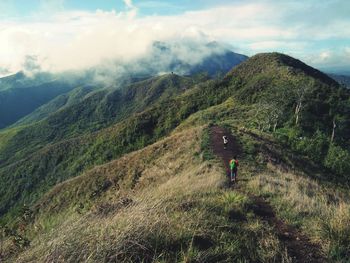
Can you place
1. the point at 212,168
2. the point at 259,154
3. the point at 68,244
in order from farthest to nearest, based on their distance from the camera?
the point at 259,154 → the point at 212,168 → the point at 68,244

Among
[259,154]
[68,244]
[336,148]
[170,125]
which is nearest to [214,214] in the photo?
[68,244]

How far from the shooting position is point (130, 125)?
400ft

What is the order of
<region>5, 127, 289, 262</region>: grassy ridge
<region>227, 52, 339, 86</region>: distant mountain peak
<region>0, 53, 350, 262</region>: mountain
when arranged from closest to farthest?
1. <region>5, 127, 289, 262</region>: grassy ridge
2. <region>0, 53, 350, 262</region>: mountain
3. <region>227, 52, 339, 86</region>: distant mountain peak

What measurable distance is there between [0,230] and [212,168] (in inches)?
591

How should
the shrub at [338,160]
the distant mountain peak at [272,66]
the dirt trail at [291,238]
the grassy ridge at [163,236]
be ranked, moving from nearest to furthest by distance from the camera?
the grassy ridge at [163,236], the dirt trail at [291,238], the shrub at [338,160], the distant mountain peak at [272,66]

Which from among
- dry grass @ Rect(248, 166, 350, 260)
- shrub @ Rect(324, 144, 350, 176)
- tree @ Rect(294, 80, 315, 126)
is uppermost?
dry grass @ Rect(248, 166, 350, 260)

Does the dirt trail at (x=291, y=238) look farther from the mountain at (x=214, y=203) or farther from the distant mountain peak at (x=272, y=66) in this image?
the distant mountain peak at (x=272, y=66)

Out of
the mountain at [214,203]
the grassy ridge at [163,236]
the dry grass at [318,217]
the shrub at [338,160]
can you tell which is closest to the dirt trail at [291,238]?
the mountain at [214,203]

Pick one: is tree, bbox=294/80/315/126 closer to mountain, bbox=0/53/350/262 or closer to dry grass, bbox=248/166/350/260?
mountain, bbox=0/53/350/262

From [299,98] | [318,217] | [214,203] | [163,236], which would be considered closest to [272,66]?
[299,98]

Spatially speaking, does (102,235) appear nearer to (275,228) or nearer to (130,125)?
(275,228)

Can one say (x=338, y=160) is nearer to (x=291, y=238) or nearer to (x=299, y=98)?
(x=299, y=98)

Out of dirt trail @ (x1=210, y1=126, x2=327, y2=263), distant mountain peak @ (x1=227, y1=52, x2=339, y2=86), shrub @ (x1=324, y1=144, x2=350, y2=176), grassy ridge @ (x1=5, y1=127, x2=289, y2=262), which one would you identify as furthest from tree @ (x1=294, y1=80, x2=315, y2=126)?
grassy ridge @ (x1=5, y1=127, x2=289, y2=262)

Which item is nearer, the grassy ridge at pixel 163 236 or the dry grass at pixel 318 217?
the grassy ridge at pixel 163 236
